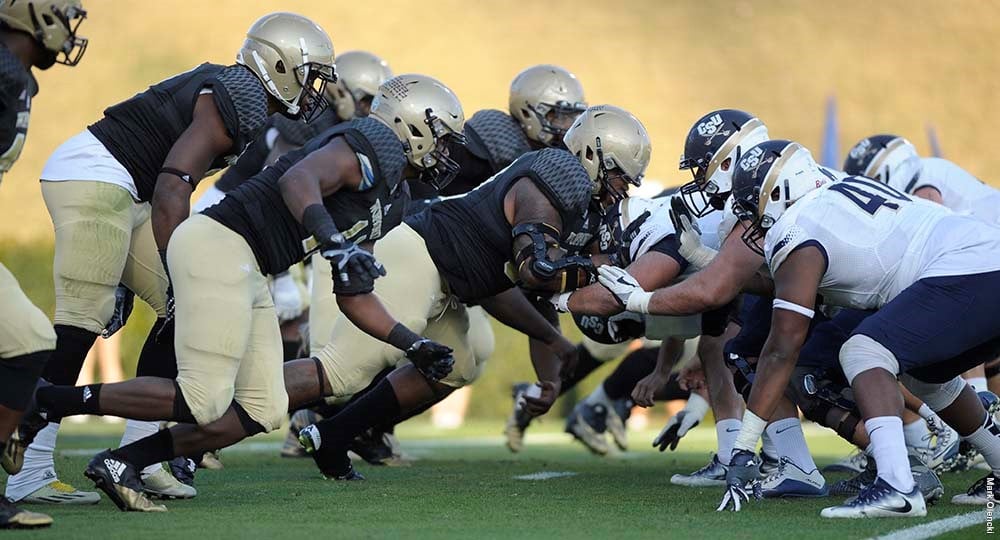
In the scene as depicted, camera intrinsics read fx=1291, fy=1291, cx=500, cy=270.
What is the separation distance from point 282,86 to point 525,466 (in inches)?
114

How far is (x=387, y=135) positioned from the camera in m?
4.86

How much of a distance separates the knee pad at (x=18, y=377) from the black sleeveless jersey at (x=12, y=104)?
2.03 feet

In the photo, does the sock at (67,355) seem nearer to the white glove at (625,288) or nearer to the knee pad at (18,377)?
the knee pad at (18,377)

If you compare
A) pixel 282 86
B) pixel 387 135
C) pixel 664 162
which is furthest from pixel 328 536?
pixel 664 162

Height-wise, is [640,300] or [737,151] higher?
[737,151]

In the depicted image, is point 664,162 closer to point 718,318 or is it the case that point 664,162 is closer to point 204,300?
point 718,318

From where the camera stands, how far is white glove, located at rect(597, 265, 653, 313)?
5348 mm

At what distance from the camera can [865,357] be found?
4.67 metres

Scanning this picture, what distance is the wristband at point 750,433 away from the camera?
477 centimetres

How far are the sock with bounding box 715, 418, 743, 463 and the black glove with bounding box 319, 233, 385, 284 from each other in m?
2.42

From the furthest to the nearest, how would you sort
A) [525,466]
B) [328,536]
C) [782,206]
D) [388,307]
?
[525,466], [388,307], [782,206], [328,536]

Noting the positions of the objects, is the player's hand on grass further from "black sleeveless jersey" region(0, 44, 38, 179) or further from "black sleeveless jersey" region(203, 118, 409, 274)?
"black sleeveless jersey" region(0, 44, 38, 179)

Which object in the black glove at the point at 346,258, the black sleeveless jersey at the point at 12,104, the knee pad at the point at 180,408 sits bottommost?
the knee pad at the point at 180,408

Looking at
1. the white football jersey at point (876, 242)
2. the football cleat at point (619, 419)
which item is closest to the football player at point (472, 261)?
the white football jersey at point (876, 242)
